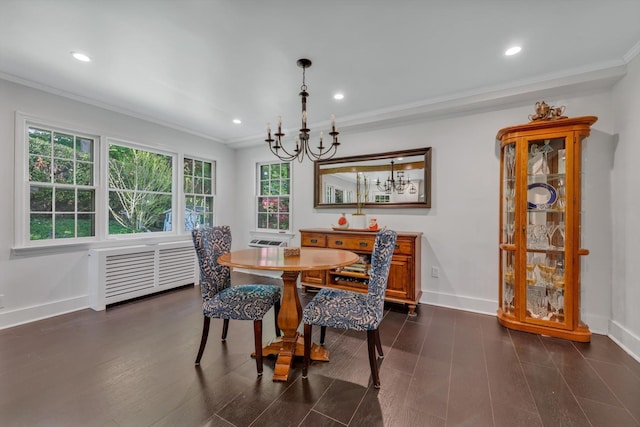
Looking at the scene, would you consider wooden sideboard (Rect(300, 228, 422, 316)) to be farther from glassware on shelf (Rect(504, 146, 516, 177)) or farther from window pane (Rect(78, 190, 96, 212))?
window pane (Rect(78, 190, 96, 212))

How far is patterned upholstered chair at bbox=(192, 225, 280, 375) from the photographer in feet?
6.57

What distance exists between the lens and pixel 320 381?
1.89 meters

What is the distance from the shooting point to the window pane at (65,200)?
314 cm

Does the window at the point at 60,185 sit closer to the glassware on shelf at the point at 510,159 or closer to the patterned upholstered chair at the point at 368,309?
the patterned upholstered chair at the point at 368,309

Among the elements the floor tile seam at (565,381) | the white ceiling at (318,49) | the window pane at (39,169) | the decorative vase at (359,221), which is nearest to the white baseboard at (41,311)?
the window pane at (39,169)

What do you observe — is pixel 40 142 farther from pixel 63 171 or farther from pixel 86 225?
pixel 86 225

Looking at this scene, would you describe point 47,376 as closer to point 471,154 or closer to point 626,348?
point 471,154

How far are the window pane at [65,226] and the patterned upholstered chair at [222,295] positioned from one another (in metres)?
2.15

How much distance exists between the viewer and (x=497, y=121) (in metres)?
3.08

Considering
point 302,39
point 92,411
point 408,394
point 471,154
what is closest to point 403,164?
point 471,154

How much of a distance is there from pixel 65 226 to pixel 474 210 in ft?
15.9

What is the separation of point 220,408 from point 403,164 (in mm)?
3215

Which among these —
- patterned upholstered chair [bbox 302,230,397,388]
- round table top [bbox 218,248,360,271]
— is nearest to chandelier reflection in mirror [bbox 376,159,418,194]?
round table top [bbox 218,248,360,271]

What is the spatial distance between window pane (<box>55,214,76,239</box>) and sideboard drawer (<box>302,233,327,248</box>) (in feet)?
9.23
